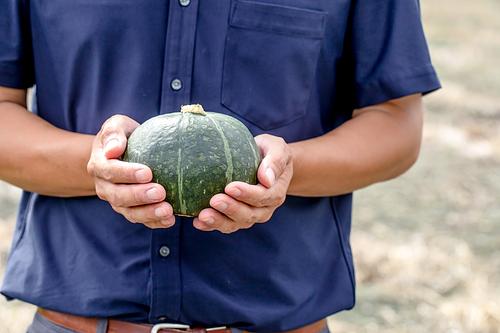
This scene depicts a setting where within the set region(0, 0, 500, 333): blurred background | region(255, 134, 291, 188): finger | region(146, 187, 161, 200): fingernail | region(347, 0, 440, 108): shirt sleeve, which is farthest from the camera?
region(0, 0, 500, 333): blurred background

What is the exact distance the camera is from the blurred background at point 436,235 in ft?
19.4

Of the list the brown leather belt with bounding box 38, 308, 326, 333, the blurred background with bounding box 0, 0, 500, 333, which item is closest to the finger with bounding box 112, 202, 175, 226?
the brown leather belt with bounding box 38, 308, 326, 333

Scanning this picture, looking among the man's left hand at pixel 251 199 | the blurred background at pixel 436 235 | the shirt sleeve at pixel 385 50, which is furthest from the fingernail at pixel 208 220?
the blurred background at pixel 436 235

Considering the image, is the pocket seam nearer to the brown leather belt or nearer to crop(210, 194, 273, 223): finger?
crop(210, 194, 273, 223): finger

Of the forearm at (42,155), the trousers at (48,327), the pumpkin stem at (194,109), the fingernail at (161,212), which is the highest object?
the pumpkin stem at (194,109)

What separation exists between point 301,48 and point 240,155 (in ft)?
1.57

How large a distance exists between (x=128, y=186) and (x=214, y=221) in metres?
0.22

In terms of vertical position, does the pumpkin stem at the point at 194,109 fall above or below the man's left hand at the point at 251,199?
above

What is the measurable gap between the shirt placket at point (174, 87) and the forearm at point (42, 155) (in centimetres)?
24

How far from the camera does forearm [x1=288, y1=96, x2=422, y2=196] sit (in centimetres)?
279

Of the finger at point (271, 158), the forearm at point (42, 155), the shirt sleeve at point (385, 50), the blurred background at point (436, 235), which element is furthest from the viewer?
the blurred background at point (436, 235)

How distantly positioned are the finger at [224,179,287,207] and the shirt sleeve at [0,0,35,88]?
84 cm

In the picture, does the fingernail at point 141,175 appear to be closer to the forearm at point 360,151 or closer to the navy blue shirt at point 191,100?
the navy blue shirt at point 191,100

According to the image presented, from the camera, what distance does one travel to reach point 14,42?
9.29 feet
